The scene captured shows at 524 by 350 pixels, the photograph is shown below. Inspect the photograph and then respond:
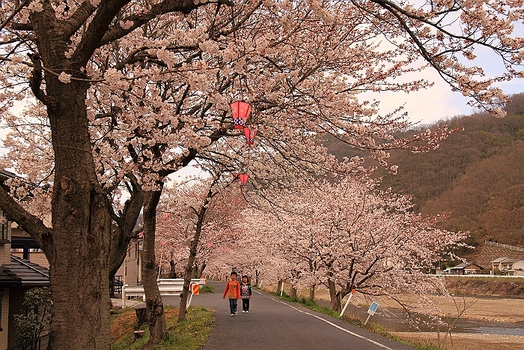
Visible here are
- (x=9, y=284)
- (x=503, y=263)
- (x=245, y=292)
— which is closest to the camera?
(x=9, y=284)

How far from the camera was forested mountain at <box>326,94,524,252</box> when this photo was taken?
6981 centimetres

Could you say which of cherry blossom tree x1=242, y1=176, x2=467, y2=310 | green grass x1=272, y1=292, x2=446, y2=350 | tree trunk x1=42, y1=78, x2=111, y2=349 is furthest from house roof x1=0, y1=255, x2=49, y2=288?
tree trunk x1=42, y1=78, x2=111, y2=349

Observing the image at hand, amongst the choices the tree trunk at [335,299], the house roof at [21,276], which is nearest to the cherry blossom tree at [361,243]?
the tree trunk at [335,299]

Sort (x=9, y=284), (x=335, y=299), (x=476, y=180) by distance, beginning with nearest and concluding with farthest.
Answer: (x=9, y=284) → (x=335, y=299) → (x=476, y=180)

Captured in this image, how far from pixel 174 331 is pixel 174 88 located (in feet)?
22.9

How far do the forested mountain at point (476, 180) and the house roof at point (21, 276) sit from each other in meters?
52.5

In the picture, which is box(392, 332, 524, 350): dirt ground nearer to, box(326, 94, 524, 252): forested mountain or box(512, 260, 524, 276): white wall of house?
box(326, 94, 524, 252): forested mountain

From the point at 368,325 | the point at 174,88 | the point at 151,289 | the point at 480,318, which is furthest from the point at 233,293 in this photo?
the point at 480,318

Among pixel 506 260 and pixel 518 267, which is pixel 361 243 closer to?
pixel 506 260

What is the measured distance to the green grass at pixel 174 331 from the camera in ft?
36.8

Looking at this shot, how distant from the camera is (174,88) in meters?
10.4

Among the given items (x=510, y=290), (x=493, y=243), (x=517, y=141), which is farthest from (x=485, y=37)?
(x=517, y=141)

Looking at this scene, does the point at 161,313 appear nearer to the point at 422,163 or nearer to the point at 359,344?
the point at 359,344

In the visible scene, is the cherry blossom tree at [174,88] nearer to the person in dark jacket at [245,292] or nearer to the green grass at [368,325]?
the green grass at [368,325]
